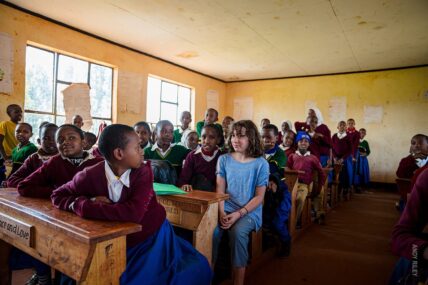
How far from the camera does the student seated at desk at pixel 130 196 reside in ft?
4.40

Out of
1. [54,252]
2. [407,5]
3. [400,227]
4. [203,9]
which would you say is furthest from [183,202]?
[407,5]

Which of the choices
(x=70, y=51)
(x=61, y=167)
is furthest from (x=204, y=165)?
(x=70, y=51)

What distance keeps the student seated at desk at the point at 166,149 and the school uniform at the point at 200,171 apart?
14.4 inches

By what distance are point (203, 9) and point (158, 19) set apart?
36.2 inches

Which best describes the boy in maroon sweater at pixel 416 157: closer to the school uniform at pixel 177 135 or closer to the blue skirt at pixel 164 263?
the blue skirt at pixel 164 263

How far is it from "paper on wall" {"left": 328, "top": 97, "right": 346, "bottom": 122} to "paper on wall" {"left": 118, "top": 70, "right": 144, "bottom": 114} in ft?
18.3

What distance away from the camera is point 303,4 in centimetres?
439

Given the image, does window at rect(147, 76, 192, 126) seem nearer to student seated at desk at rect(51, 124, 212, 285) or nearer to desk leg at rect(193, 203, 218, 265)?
desk leg at rect(193, 203, 218, 265)

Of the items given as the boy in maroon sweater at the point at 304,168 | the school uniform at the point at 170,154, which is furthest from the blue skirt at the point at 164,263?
the boy in maroon sweater at the point at 304,168

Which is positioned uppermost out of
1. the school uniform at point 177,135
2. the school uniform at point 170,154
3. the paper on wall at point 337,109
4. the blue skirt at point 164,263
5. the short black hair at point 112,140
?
the paper on wall at point 337,109

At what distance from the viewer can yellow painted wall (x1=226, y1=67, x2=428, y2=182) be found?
25.7ft

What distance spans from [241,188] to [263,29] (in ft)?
13.7

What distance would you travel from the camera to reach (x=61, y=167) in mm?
1830

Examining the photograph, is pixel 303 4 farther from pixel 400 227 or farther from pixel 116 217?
pixel 116 217
